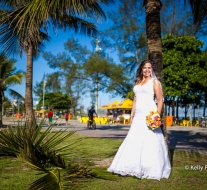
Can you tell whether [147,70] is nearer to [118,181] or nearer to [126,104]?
[118,181]

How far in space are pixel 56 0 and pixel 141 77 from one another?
8.11ft

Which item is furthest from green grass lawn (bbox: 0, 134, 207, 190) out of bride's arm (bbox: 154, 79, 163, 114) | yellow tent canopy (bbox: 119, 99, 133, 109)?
yellow tent canopy (bbox: 119, 99, 133, 109)

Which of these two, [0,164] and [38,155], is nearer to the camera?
[38,155]

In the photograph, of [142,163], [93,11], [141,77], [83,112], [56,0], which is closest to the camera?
[142,163]

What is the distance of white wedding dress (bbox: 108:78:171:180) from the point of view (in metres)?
4.41

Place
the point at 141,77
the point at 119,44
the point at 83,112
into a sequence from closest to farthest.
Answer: the point at 141,77
the point at 119,44
the point at 83,112

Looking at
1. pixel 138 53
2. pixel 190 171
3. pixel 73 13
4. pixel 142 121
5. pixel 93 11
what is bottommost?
pixel 190 171

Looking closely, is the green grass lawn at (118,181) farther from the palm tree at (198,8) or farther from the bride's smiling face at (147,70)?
the palm tree at (198,8)

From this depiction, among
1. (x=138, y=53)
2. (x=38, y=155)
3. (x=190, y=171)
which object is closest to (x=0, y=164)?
(x=38, y=155)

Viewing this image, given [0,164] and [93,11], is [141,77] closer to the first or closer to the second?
[93,11]

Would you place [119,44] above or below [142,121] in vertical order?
above

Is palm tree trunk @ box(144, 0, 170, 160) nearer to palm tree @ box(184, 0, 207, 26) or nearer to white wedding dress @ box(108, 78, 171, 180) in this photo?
white wedding dress @ box(108, 78, 171, 180)

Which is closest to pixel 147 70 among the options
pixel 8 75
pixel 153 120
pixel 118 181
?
pixel 153 120

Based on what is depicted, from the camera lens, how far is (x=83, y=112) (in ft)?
224
